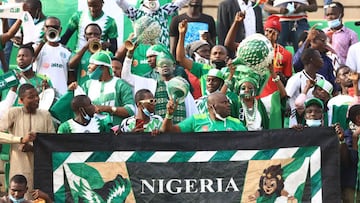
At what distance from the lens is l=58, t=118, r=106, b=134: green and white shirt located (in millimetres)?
15938

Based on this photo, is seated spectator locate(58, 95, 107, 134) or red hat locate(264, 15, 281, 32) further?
red hat locate(264, 15, 281, 32)

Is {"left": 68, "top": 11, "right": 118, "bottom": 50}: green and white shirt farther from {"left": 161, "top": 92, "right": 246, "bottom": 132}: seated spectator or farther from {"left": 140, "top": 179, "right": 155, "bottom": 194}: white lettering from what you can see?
{"left": 140, "top": 179, "right": 155, "bottom": 194}: white lettering

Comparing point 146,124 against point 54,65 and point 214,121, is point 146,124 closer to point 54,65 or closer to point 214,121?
point 214,121

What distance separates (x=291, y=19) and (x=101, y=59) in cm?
369

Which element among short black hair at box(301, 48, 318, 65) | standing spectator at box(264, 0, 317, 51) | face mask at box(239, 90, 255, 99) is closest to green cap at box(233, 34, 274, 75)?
face mask at box(239, 90, 255, 99)

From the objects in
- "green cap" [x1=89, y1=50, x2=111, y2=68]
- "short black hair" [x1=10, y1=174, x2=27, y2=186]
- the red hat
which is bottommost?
"short black hair" [x1=10, y1=174, x2=27, y2=186]

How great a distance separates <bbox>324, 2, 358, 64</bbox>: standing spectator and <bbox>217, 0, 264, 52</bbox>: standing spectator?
953mm

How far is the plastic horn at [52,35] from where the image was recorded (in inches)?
715

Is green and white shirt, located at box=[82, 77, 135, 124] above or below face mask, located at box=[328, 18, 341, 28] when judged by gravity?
below

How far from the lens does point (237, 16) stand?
60.3 feet

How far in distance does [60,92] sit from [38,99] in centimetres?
154

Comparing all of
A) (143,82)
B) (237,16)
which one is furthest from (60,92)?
(237,16)

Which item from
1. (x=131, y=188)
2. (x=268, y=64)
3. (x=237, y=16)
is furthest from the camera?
(x=237, y=16)

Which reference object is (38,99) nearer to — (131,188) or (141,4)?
(131,188)
